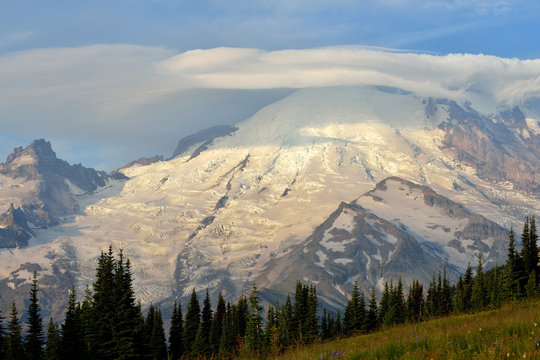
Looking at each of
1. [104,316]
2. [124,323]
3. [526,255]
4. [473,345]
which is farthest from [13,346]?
[526,255]

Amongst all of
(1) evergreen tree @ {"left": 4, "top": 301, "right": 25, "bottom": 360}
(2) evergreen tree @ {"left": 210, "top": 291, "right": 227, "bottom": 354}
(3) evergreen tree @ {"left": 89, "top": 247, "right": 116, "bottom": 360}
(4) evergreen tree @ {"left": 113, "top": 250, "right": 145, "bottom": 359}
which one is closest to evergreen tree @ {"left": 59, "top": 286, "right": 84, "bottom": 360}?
(3) evergreen tree @ {"left": 89, "top": 247, "right": 116, "bottom": 360}

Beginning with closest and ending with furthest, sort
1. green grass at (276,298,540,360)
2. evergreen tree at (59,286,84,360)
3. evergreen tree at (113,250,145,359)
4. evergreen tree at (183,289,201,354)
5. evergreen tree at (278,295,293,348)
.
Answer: green grass at (276,298,540,360) → evergreen tree at (278,295,293,348) → evergreen tree at (113,250,145,359) → evergreen tree at (59,286,84,360) → evergreen tree at (183,289,201,354)

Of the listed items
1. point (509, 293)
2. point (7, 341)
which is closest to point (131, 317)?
point (7, 341)

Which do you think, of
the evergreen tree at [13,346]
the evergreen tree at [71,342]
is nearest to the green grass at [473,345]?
the evergreen tree at [71,342]

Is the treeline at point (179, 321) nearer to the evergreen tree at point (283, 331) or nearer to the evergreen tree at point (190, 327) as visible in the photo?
the evergreen tree at point (190, 327)

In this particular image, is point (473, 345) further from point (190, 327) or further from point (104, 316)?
point (190, 327)

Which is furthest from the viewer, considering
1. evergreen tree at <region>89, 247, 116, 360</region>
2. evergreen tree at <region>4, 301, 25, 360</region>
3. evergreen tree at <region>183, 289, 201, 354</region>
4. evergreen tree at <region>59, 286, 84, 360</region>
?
evergreen tree at <region>183, 289, 201, 354</region>

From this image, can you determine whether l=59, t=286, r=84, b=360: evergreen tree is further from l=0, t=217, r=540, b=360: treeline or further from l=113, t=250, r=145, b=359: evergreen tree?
l=113, t=250, r=145, b=359: evergreen tree

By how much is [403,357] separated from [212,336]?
10403cm

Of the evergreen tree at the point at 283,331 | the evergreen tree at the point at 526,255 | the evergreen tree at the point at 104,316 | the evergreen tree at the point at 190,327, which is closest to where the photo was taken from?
the evergreen tree at the point at 283,331

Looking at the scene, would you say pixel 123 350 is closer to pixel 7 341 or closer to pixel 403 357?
pixel 7 341

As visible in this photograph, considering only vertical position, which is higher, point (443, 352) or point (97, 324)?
point (443, 352)

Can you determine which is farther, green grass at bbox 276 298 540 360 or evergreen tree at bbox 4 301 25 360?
evergreen tree at bbox 4 301 25 360

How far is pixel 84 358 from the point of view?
51.8 meters
